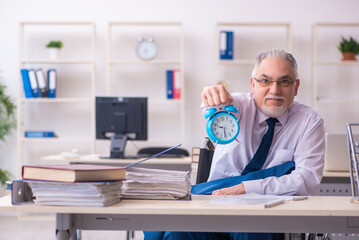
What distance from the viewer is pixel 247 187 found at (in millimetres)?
1732

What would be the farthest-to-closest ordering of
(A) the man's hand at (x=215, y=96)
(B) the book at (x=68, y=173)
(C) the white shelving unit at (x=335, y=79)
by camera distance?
1. (C) the white shelving unit at (x=335, y=79)
2. (A) the man's hand at (x=215, y=96)
3. (B) the book at (x=68, y=173)

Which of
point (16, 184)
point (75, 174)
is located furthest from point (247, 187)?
point (16, 184)

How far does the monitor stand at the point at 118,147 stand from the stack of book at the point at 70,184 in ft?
9.02

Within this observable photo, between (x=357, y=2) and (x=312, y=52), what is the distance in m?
0.83

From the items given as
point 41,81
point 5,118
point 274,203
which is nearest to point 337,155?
point 274,203

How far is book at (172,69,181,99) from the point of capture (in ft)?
16.4

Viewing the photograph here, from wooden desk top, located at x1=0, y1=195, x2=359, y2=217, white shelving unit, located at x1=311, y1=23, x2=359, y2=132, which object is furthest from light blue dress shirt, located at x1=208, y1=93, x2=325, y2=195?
white shelving unit, located at x1=311, y1=23, x2=359, y2=132

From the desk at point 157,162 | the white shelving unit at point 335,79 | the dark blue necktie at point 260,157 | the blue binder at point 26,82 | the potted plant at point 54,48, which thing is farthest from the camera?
the white shelving unit at point 335,79

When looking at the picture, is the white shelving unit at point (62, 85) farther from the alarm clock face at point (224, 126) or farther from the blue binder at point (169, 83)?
the alarm clock face at point (224, 126)

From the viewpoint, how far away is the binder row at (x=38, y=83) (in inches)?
195

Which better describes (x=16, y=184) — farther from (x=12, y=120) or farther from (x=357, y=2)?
(x=357, y=2)

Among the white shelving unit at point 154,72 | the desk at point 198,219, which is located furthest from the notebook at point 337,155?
the white shelving unit at point 154,72

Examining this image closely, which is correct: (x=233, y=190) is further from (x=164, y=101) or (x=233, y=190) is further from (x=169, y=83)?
(x=164, y=101)

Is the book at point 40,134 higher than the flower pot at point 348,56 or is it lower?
lower
